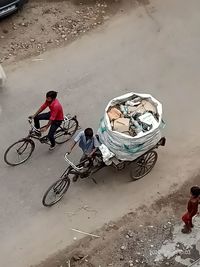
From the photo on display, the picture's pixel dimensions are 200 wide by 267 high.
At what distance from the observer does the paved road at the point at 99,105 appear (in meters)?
11.7

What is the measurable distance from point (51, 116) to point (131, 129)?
1446 millimetres

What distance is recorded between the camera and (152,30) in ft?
49.5

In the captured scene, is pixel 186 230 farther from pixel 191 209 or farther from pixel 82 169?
pixel 82 169

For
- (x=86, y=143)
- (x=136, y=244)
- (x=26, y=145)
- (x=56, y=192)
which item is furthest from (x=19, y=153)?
(x=136, y=244)

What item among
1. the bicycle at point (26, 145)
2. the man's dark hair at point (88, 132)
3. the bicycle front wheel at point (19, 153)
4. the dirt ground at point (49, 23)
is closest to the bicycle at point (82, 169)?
the man's dark hair at point (88, 132)

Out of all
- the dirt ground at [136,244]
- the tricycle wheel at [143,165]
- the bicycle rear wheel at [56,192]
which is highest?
the bicycle rear wheel at [56,192]

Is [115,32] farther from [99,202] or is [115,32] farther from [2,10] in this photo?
[99,202]

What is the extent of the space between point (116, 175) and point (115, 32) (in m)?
3.89

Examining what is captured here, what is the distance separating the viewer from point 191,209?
441 inches

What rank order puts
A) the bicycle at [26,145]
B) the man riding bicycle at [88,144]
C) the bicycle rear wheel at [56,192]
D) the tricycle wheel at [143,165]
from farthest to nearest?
the bicycle at [26,145] < the tricycle wheel at [143,165] < the bicycle rear wheel at [56,192] < the man riding bicycle at [88,144]

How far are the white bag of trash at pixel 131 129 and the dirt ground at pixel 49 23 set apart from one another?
319 cm

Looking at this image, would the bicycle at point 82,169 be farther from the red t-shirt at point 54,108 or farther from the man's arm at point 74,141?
the red t-shirt at point 54,108

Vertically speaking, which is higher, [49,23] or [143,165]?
[49,23]

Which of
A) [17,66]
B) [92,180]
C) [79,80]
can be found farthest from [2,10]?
[92,180]
